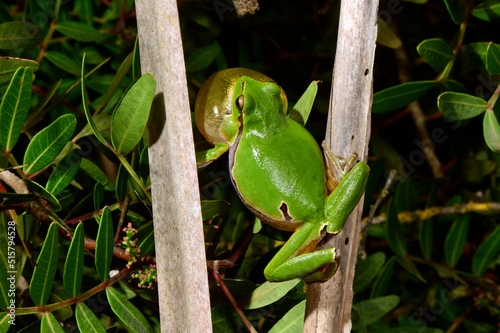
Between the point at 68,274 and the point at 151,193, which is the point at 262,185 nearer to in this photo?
the point at 151,193

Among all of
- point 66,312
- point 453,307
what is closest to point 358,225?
point 66,312

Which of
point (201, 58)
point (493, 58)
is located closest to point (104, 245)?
point (201, 58)

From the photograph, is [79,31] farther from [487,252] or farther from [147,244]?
[487,252]

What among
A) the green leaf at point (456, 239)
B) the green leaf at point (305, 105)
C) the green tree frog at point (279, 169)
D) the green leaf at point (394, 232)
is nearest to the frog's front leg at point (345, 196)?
the green tree frog at point (279, 169)

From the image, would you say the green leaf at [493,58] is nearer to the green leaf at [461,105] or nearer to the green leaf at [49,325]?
the green leaf at [461,105]

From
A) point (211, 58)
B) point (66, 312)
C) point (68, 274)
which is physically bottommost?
point (66, 312)

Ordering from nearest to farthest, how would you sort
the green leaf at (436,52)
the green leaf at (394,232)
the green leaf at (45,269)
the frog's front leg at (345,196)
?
1. the green leaf at (45,269)
2. the frog's front leg at (345,196)
3. the green leaf at (436,52)
4. the green leaf at (394,232)
